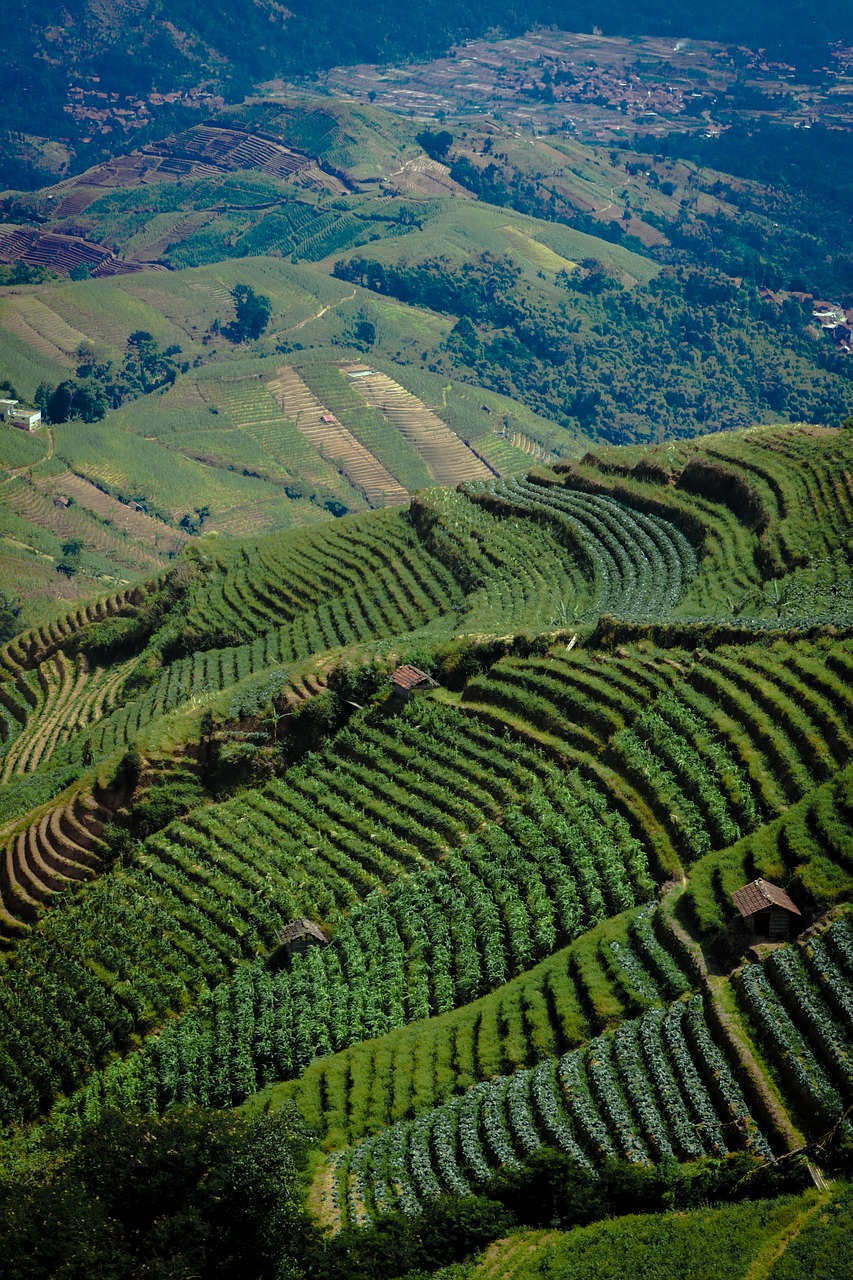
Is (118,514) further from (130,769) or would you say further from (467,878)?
(467,878)

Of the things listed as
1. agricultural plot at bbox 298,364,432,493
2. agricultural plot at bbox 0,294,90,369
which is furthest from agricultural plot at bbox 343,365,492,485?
agricultural plot at bbox 0,294,90,369

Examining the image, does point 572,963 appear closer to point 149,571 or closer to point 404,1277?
point 404,1277

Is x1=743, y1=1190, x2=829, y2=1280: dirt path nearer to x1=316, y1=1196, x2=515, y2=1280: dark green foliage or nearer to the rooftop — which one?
x1=316, y1=1196, x2=515, y2=1280: dark green foliage

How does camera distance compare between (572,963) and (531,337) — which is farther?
(531,337)

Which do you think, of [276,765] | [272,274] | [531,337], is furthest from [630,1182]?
[272,274]

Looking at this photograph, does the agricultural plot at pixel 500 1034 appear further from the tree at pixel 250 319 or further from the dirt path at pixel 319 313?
the dirt path at pixel 319 313

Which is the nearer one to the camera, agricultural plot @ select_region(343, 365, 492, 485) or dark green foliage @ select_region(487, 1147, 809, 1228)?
dark green foliage @ select_region(487, 1147, 809, 1228)

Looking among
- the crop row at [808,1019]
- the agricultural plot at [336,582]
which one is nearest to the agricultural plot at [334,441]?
the agricultural plot at [336,582]
